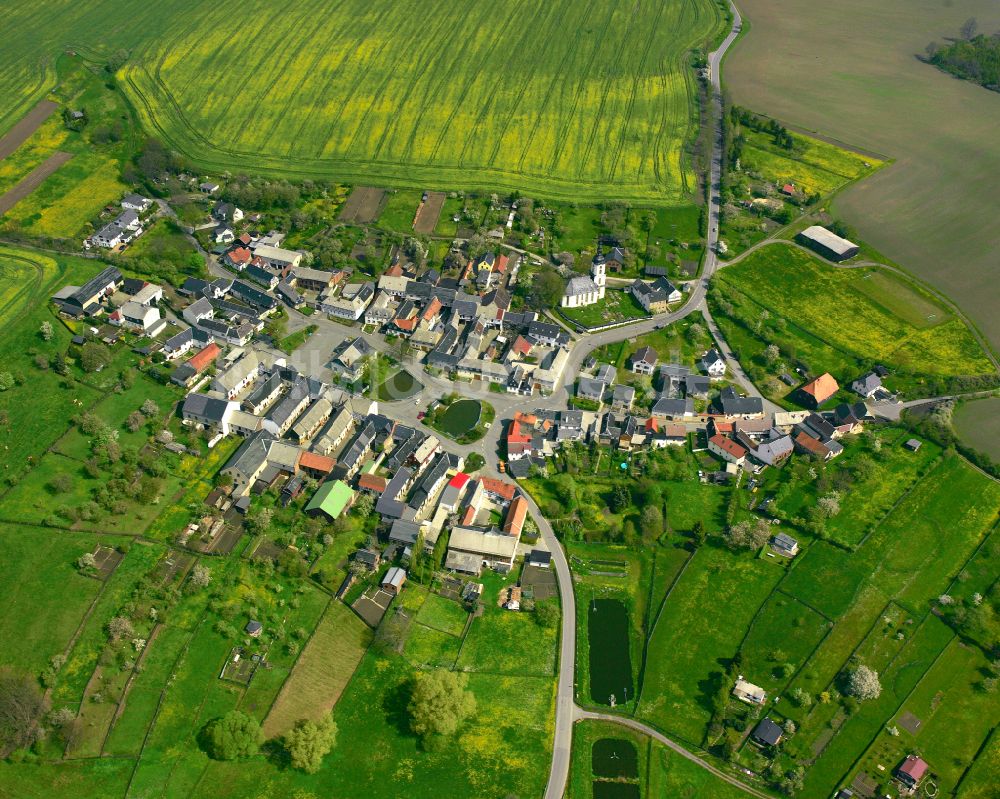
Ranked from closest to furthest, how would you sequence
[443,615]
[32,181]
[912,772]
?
[912,772]
[443,615]
[32,181]

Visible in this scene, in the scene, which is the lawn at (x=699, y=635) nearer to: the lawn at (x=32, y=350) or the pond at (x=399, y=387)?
the pond at (x=399, y=387)

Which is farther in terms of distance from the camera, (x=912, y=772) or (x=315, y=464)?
(x=315, y=464)

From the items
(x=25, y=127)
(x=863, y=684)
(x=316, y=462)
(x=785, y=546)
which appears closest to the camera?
(x=863, y=684)

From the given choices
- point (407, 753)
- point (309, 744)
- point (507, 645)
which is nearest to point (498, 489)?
point (507, 645)

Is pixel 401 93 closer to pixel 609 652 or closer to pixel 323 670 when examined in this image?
pixel 323 670

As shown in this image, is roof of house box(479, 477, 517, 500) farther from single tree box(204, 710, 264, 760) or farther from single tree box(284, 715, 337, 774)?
single tree box(204, 710, 264, 760)

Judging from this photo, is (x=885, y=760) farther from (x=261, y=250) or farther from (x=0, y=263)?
(x=0, y=263)
